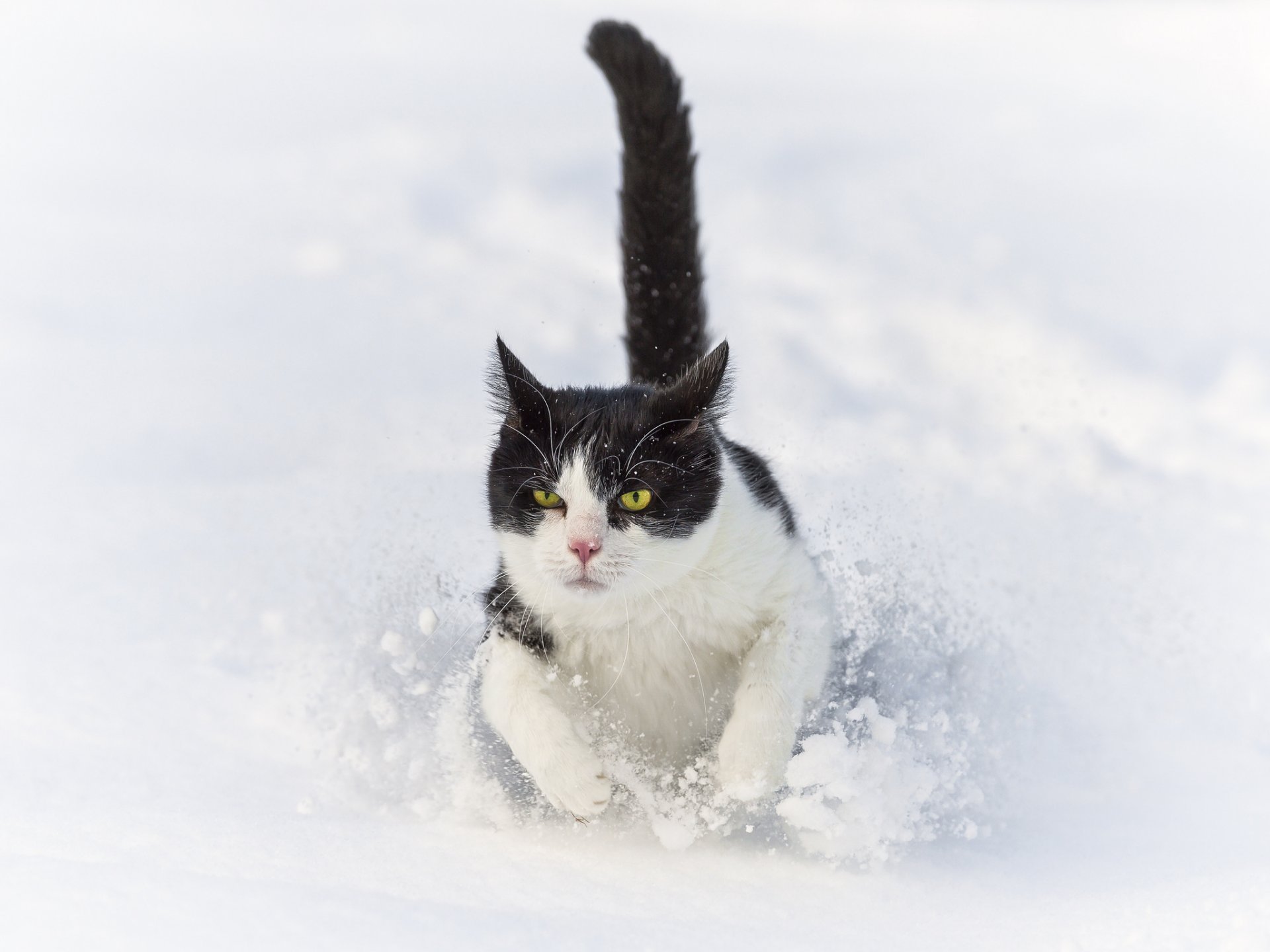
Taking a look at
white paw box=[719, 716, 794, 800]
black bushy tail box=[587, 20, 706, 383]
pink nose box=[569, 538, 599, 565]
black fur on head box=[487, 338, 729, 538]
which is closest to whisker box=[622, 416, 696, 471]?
black fur on head box=[487, 338, 729, 538]

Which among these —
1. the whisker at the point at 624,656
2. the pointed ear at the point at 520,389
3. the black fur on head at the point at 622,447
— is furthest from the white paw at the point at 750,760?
the pointed ear at the point at 520,389

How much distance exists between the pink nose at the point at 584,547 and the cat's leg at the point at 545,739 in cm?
45

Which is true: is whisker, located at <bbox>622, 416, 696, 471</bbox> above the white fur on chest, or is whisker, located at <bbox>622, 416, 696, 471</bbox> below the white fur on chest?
above

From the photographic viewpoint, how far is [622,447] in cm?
280

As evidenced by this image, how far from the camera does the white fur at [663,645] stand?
2707 mm

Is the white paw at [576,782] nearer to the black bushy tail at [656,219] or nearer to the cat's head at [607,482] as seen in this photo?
the cat's head at [607,482]

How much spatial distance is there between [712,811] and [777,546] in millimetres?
778

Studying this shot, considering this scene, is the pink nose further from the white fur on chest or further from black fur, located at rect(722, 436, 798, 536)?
black fur, located at rect(722, 436, 798, 536)

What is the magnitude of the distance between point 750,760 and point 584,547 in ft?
2.28

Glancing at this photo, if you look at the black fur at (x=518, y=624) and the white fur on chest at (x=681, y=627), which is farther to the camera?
the black fur at (x=518, y=624)

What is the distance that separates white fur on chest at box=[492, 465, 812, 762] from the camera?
2.97 m

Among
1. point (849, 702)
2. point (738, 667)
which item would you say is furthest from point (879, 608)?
point (738, 667)

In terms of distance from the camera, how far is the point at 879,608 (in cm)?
383

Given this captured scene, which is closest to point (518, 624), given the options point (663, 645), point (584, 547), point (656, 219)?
point (663, 645)
